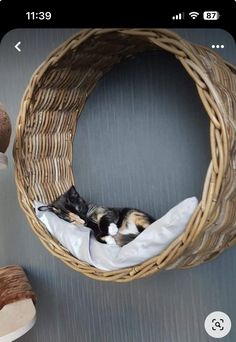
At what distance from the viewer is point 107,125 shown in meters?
0.81

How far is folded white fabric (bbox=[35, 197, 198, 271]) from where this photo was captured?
57cm

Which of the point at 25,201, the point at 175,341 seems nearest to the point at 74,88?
the point at 25,201

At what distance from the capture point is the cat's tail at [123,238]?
66cm

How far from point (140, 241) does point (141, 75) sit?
0.30 metres

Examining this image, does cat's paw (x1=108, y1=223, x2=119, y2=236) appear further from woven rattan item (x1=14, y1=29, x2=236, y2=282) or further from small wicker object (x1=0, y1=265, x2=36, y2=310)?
small wicker object (x1=0, y1=265, x2=36, y2=310)
